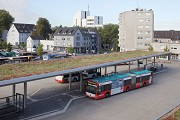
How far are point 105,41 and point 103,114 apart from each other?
84545mm

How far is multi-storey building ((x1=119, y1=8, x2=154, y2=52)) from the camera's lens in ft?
252

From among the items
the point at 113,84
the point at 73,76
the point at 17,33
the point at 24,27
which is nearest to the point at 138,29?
the point at 73,76

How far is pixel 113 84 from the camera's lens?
26938 mm

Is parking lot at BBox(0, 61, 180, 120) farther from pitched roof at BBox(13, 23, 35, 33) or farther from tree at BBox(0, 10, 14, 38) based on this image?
tree at BBox(0, 10, 14, 38)

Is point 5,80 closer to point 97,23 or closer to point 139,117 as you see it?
point 139,117

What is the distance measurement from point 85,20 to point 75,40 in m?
82.4

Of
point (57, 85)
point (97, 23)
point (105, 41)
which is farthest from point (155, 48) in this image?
point (97, 23)

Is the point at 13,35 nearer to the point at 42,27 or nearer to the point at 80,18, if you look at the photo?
the point at 42,27

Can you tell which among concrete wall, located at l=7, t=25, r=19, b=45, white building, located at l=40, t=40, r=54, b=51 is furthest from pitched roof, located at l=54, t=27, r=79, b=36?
concrete wall, located at l=7, t=25, r=19, b=45

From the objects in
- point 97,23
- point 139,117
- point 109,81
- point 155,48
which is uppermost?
point 97,23

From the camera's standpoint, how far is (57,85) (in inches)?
1238

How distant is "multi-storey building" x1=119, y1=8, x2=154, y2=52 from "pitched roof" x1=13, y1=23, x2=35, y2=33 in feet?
146

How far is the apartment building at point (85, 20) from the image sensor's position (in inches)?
6255

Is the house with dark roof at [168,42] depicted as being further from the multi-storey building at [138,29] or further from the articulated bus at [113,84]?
the articulated bus at [113,84]
